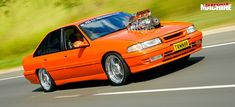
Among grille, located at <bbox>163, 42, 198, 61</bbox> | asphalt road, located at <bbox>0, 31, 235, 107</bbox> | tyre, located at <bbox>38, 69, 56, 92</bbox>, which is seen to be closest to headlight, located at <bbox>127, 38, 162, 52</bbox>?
grille, located at <bbox>163, 42, 198, 61</bbox>

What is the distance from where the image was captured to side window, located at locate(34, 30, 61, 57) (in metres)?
11.9

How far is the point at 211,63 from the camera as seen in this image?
10.7m

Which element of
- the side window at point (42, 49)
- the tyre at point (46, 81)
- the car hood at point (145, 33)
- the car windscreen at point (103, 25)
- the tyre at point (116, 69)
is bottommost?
the tyre at point (46, 81)

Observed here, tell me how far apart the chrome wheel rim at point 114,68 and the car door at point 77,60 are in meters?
Result: 0.29

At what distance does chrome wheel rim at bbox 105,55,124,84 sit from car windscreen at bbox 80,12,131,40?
77cm

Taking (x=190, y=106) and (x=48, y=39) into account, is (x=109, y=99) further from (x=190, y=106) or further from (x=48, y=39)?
(x=48, y=39)

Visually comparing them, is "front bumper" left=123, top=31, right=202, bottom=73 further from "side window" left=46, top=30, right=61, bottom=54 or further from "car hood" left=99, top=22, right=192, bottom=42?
"side window" left=46, top=30, right=61, bottom=54

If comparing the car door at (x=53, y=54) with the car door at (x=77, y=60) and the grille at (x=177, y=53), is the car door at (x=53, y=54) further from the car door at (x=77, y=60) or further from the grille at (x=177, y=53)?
the grille at (x=177, y=53)

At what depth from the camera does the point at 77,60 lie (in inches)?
436

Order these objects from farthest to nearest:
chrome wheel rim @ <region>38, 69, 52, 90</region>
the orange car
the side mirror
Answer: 1. chrome wheel rim @ <region>38, 69, 52, 90</region>
2. the side mirror
3. the orange car

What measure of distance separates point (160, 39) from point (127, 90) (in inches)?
44.2

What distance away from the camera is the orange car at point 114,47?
9766 millimetres

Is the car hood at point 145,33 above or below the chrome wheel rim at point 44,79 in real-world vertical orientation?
above

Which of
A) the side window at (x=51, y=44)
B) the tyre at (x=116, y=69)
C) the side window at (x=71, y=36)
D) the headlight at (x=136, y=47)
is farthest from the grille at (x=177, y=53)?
the side window at (x=51, y=44)
